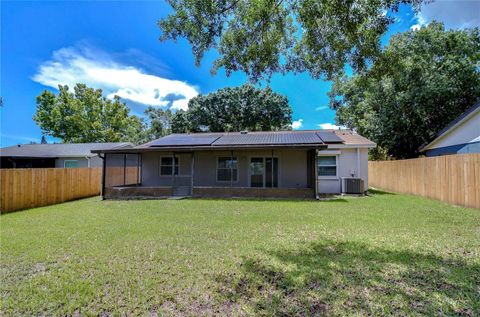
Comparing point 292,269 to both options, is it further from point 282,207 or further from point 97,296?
point 282,207

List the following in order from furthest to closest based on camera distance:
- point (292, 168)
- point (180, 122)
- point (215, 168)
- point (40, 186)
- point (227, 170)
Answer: point (180, 122) → point (215, 168) → point (227, 170) → point (292, 168) → point (40, 186)

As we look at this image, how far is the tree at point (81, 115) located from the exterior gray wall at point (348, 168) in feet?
97.1

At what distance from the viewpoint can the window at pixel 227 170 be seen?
15.3 m

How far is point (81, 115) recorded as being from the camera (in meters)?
33.7

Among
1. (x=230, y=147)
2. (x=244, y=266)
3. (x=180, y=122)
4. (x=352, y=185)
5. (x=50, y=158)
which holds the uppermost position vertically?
(x=180, y=122)

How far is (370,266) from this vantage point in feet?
13.9

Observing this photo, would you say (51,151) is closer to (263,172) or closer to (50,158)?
(50,158)

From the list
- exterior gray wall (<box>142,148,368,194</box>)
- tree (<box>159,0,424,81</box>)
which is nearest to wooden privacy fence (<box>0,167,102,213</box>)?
exterior gray wall (<box>142,148,368,194</box>)

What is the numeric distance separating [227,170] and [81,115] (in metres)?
27.1

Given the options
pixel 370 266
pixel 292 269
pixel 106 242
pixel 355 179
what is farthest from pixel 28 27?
pixel 355 179

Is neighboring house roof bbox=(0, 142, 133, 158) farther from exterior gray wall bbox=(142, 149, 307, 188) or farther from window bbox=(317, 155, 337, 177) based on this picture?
window bbox=(317, 155, 337, 177)

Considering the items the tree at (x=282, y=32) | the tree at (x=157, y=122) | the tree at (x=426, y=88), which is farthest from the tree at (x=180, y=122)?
the tree at (x=282, y=32)

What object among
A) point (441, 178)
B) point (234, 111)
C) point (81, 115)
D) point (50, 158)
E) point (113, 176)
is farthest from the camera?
point (81, 115)

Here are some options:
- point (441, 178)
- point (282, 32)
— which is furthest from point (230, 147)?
point (441, 178)
